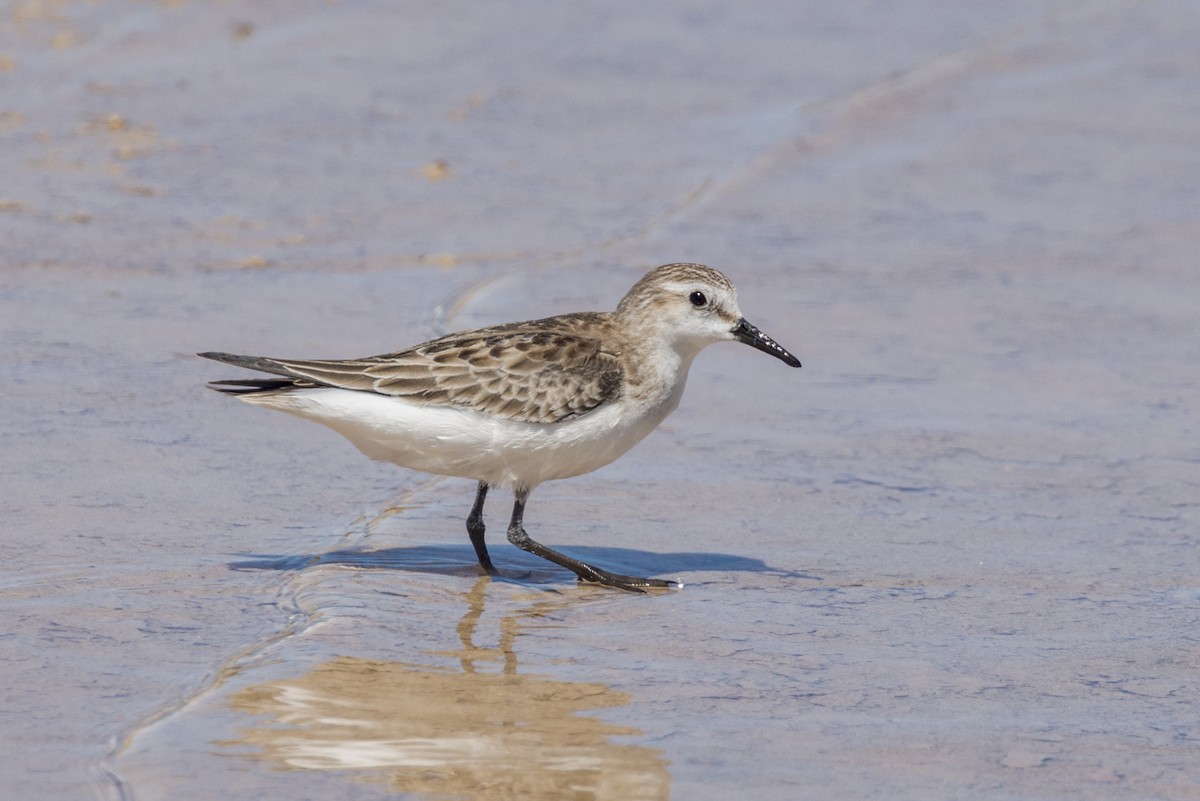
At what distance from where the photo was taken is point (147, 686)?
226 inches

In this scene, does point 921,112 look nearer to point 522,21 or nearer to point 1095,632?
point 522,21

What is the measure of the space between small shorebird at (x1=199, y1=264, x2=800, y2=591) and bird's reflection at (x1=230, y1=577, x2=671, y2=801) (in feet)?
3.86

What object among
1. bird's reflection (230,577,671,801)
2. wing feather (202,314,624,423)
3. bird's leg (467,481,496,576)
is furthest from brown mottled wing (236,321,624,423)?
bird's reflection (230,577,671,801)

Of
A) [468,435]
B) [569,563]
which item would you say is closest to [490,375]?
[468,435]

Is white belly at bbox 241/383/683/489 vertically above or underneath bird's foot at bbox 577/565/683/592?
above

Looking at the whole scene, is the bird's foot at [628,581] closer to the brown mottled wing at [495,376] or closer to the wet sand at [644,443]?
the wet sand at [644,443]

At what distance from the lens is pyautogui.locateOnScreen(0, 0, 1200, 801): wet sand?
223 inches

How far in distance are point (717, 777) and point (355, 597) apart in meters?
1.94

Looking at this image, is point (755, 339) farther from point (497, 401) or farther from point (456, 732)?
point (456, 732)

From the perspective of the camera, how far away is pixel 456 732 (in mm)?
5578

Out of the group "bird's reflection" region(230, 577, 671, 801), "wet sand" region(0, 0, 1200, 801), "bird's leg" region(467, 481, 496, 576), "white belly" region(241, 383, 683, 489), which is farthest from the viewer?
"bird's leg" region(467, 481, 496, 576)

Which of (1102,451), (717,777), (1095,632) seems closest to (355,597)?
(717,777)

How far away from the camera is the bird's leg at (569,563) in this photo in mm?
7152

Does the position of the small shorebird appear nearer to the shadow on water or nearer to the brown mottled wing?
the brown mottled wing
